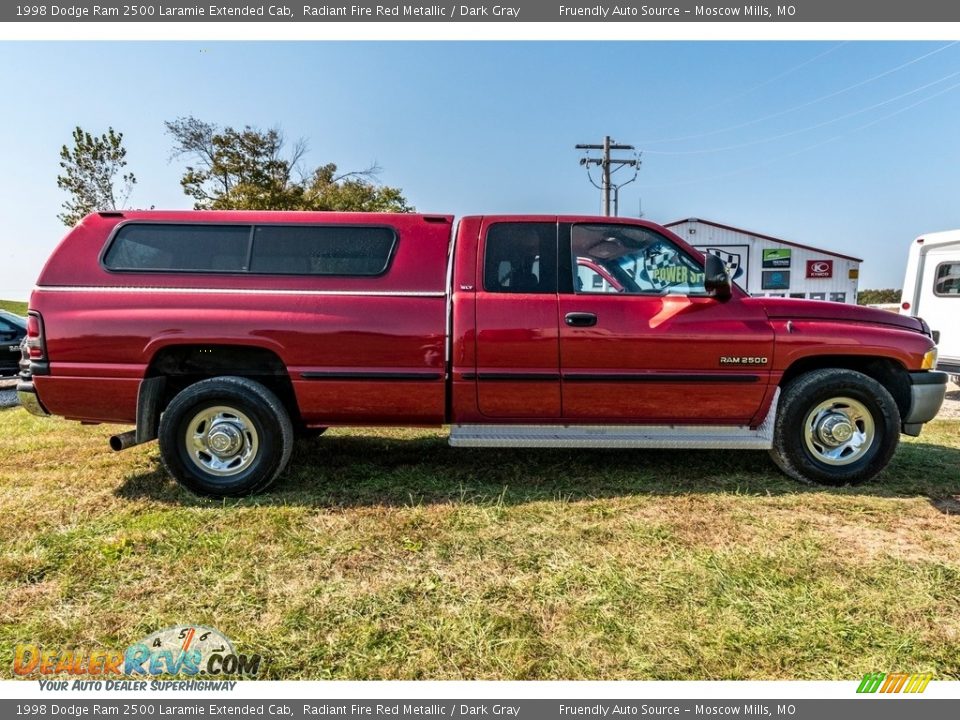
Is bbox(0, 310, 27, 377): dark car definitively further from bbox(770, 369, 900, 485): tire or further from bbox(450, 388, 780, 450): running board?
bbox(770, 369, 900, 485): tire

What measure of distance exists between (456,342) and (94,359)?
94.4 inches

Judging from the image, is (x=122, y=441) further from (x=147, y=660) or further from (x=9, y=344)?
(x=9, y=344)

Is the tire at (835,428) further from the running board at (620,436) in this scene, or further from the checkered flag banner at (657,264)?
the checkered flag banner at (657,264)

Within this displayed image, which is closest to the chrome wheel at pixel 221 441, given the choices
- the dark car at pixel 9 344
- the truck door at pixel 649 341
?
the truck door at pixel 649 341

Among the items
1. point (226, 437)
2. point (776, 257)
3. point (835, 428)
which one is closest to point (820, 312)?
point (835, 428)

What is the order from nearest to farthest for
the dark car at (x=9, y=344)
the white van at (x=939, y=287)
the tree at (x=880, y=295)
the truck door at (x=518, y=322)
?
the truck door at (x=518, y=322)
the dark car at (x=9, y=344)
the white van at (x=939, y=287)
the tree at (x=880, y=295)

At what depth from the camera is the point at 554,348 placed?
3752 mm

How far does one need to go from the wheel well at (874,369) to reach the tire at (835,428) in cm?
12

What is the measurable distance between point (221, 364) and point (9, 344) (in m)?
6.93

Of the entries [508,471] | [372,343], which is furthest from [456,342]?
[508,471]

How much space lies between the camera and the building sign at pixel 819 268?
103 ft

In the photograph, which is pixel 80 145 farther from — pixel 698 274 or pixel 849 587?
pixel 849 587

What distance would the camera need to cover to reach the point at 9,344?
27.5 ft

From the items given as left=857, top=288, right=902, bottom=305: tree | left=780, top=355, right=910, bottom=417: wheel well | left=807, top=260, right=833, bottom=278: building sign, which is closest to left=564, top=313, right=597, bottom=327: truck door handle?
left=780, top=355, right=910, bottom=417: wheel well
